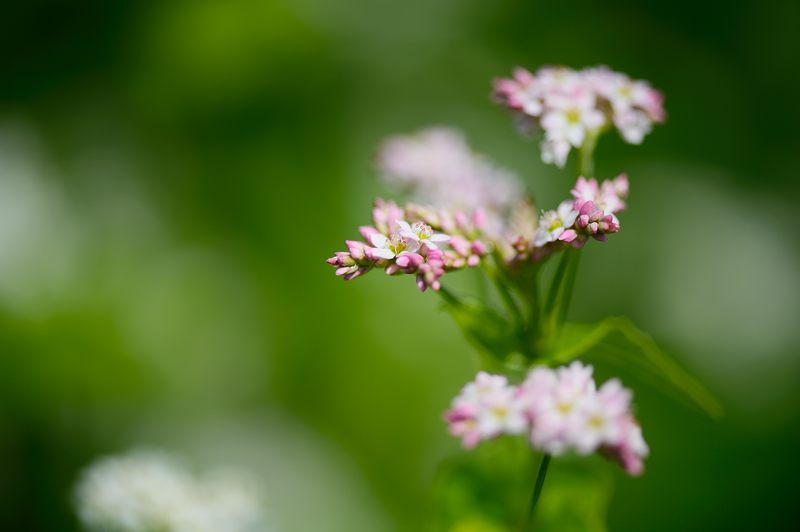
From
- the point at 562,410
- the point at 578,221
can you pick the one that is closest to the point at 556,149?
the point at 578,221

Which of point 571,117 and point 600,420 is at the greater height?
point 571,117

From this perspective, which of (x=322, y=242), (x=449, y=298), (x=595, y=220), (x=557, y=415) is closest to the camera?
(x=557, y=415)

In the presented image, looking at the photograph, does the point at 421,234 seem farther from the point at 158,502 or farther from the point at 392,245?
the point at 158,502

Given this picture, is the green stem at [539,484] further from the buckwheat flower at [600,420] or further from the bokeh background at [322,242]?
the bokeh background at [322,242]

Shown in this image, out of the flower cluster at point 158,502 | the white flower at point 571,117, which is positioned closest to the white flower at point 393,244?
the white flower at point 571,117

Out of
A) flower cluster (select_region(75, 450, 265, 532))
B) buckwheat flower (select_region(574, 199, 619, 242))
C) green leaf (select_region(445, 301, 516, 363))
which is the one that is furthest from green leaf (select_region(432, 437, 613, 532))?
buckwheat flower (select_region(574, 199, 619, 242))

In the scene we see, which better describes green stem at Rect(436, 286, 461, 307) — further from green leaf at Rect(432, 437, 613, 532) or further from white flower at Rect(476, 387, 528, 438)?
green leaf at Rect(432, 437, 613, 532)
